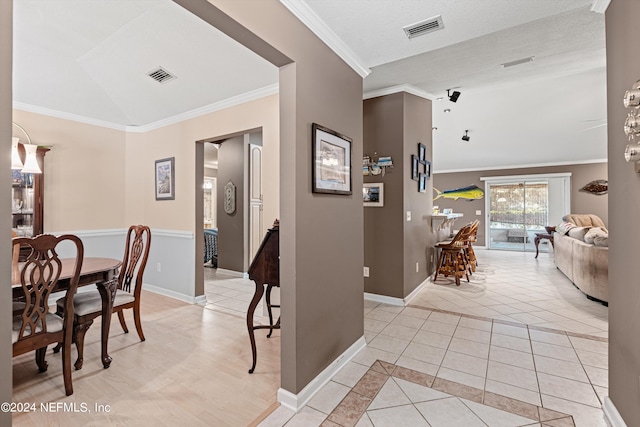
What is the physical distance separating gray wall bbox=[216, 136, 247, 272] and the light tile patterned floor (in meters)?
2.67

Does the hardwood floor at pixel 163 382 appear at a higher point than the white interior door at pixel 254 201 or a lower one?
lower

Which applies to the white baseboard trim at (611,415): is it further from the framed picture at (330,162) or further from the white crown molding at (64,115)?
the white crown molding at (64,115)

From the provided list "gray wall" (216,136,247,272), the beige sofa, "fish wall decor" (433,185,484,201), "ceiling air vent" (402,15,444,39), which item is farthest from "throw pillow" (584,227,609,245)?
"gray wall" (216,136,247,272)

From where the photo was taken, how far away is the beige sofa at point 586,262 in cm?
362

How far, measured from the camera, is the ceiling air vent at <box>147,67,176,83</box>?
10.4 feet

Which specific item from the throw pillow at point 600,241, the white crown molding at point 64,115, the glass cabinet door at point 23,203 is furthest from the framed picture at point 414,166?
the glass cabinet door at point 23,203

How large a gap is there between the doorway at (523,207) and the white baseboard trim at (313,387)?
26.5ft

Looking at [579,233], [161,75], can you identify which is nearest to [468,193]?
[579,233]

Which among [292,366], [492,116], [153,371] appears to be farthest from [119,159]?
[492,116]

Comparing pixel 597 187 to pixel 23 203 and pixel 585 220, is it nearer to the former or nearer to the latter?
pixel 585 220

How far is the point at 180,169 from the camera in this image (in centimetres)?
397

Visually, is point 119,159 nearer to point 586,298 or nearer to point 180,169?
point 180,169

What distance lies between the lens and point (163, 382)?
208 cm

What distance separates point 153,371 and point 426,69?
3966 millimetres
